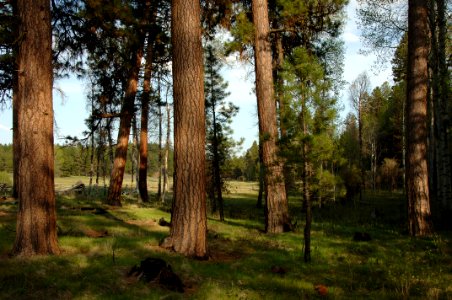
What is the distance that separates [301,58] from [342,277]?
4.34 metres

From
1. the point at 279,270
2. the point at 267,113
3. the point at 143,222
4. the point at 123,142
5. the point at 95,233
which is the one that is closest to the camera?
the point at 279,270

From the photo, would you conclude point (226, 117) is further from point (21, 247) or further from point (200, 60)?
point (21, 247)

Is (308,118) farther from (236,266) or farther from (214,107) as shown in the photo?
(214,107)

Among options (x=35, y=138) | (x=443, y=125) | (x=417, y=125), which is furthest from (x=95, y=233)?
(x=443, y=125)

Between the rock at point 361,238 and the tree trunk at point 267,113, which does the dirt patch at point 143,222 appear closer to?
the tree trunk at point 267,113

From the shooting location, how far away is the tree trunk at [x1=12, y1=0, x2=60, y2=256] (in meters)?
6.24

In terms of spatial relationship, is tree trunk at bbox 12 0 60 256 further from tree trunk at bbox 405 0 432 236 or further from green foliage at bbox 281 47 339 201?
tree trunk at bbox 405 0 432 236

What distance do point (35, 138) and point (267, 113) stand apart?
6431mm

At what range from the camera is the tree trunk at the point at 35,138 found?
20.5ft

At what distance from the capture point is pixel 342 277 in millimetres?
6441

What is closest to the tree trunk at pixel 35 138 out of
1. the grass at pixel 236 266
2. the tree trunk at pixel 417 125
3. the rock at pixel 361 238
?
the grass at pixel 236 266

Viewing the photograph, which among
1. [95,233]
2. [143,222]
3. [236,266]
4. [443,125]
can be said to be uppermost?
[443,125]

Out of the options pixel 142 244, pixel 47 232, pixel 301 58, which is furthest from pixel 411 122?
pixel 47 232

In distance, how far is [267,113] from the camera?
10938 millimetres
